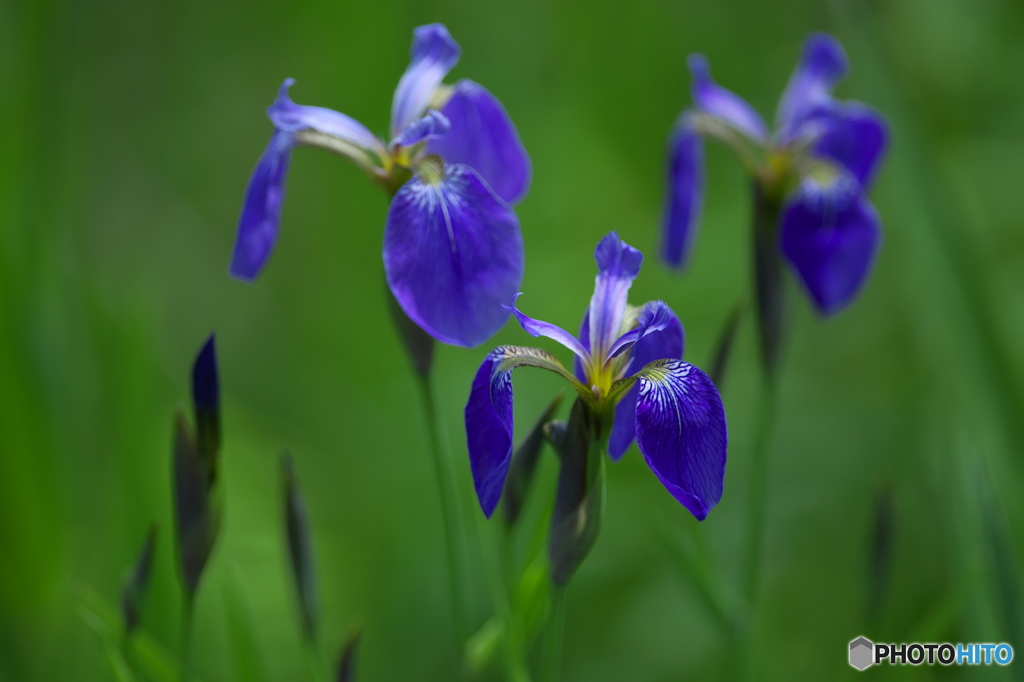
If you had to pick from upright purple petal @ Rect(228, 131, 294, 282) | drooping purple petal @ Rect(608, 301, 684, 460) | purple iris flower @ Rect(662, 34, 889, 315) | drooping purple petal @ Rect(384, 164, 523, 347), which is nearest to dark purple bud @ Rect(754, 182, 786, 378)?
purple iris flower @ Rect(662, 34, 889, 315)

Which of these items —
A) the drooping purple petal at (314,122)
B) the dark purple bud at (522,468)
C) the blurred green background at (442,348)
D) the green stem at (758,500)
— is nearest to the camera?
the dark purple bud at (522,468)

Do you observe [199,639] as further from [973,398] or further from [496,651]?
[973,398]

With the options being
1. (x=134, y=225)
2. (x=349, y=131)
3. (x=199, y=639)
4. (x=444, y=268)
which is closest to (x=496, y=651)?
(x=444, y=268)

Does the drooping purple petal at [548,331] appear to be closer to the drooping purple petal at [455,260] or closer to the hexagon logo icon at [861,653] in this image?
the drooping purple petal at [455,260]

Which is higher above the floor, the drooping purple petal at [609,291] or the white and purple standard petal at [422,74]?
the white and purple standard petal at [422,74]

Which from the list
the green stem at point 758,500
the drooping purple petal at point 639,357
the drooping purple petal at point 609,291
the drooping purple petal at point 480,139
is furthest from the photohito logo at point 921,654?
the drooping purple petal at point 480,139

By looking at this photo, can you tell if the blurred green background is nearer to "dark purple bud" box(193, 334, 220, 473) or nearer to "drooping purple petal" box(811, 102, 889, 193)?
"dark purple bud" box(193, 334, 220, 473)

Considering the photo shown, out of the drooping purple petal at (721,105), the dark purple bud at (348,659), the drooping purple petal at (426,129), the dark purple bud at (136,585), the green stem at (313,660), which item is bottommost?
the green stem at (313,660)
